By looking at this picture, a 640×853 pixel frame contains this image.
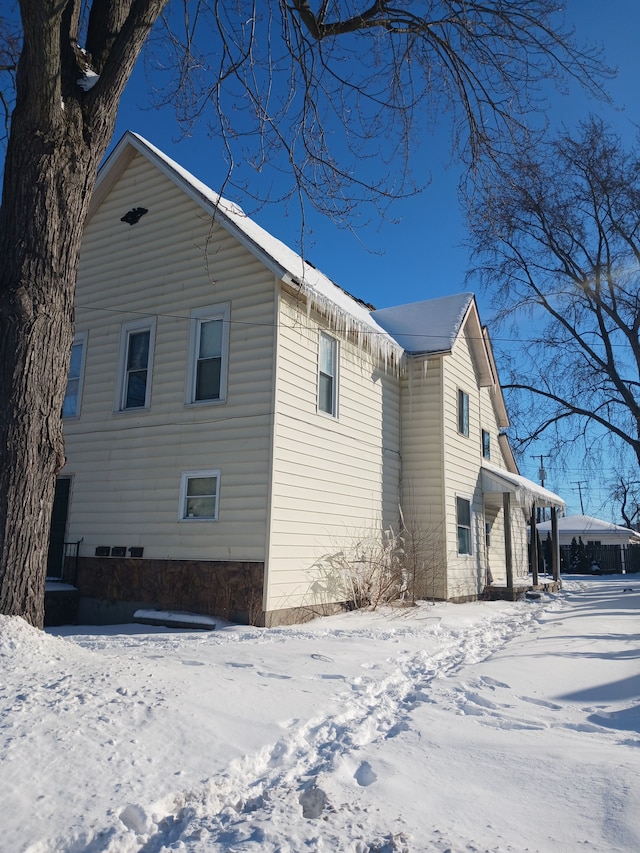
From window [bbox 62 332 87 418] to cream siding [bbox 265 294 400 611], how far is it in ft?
14.4

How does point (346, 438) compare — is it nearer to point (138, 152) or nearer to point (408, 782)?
point (138, 152)

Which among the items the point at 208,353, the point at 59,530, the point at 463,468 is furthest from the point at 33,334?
the point at 463,468

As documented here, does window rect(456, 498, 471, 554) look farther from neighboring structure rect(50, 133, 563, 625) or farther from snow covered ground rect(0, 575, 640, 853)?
snow covered ground rect(0, 575, 640, 853)

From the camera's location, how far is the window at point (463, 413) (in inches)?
606

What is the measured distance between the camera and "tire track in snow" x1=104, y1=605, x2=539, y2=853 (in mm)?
2861

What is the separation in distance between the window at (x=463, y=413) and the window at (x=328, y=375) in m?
4.39

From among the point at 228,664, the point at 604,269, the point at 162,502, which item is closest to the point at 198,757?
the point at 228,664

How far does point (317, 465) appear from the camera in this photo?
11109mm

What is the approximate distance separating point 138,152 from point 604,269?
15.9m

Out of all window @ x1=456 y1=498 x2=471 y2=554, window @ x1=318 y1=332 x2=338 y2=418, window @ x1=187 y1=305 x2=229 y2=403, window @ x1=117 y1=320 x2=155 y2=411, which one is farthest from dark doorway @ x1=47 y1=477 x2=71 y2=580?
window @ x1=456 y1=498 x2=471 y2=554

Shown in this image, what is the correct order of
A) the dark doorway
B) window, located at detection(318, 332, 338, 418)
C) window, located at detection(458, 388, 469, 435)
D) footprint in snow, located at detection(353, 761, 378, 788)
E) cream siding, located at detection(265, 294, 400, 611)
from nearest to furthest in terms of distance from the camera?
footprint in snow, located at detection(353, 761, 378, 788), cream siding, located at detection(265, 294, 400, 611), window, located at detection(318, 332, 338, 418), the dark doorway, window, located at detection(458, 388, 469, 435)

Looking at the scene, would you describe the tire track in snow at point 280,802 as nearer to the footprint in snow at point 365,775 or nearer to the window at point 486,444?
the footprint in snow at point 365,775

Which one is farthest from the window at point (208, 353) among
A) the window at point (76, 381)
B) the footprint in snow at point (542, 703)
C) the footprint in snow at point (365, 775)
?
the footprint in snow at point (365, 775)

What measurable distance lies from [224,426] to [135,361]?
2621mm
